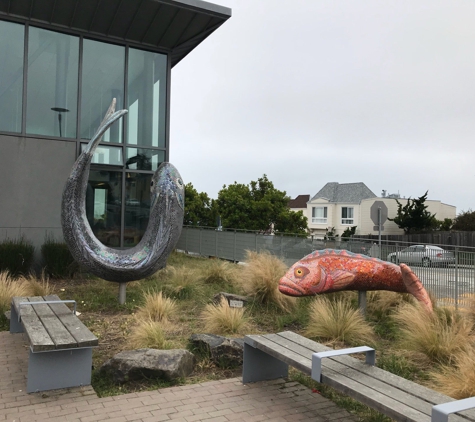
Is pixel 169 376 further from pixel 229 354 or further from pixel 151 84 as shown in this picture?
pixel 151 84

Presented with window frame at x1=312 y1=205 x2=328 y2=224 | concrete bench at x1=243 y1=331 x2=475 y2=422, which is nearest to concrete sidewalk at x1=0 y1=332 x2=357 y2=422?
concrete bench at x1=243 y1=331 x2=475 y2=422

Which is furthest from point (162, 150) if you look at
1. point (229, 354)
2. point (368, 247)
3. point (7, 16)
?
point (229, 354)

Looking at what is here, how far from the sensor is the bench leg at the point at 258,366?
4.55 meters

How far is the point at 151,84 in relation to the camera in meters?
13.4

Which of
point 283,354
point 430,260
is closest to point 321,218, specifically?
point 430,260

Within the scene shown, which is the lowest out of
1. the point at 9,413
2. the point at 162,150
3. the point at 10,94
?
the point at 9,413

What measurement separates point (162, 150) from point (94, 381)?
9236mm

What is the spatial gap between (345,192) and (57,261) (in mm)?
43620

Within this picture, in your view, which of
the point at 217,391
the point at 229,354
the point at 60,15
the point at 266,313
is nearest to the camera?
the point at 217,391

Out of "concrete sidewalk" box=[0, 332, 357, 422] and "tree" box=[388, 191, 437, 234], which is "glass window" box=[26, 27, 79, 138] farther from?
"tree" box=[388, 191, 437, 234]

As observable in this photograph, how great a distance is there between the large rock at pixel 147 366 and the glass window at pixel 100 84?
873 cm

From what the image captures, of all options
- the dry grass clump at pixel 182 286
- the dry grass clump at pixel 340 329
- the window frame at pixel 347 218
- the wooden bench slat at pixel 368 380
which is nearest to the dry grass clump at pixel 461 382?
the wooden bench slat at pixel 368 380

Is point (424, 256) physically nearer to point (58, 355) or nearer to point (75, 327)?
point (75, 327)

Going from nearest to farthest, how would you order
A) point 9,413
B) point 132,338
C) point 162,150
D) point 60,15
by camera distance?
1. point 9,413
2. point 132,338
3. point 60,15
4. point 162,150
